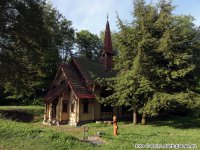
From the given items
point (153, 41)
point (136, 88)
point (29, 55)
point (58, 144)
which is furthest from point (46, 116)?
point (58, 144)

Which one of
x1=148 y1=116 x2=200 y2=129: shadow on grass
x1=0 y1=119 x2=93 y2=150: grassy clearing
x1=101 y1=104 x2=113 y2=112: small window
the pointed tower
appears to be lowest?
x1=0 y1=119 x2=93 y2=150: grassy clearing

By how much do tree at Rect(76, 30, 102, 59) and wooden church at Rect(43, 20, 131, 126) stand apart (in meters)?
31.9

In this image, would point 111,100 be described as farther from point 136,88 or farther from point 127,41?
point 127,41

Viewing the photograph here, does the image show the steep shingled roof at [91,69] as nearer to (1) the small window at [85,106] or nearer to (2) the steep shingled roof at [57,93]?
(1) the small window at [85,106]

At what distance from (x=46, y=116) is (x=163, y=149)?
2152cm

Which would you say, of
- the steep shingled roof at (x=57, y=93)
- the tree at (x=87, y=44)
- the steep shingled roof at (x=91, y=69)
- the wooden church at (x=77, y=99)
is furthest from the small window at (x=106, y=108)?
the tree at (x=87, y=44)

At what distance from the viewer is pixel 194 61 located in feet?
89.7

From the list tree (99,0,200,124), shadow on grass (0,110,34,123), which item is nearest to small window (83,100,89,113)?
tree (99,0,200,124)

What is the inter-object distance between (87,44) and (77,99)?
→ 3898cm

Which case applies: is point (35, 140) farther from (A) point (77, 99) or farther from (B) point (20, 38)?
(B) point (20, 38)

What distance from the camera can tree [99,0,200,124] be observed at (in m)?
25.1

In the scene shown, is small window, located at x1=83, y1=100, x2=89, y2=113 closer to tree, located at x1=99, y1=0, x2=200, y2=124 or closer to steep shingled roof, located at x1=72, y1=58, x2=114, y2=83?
steep shingled roof, located at x1=72, y1=58, x2=114, y2=83

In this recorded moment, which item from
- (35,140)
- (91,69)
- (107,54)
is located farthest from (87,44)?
(35,140)

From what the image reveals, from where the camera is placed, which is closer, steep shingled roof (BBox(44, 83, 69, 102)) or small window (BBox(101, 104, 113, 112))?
steep shingled roof (BBox(44, 83, 69, 102))
